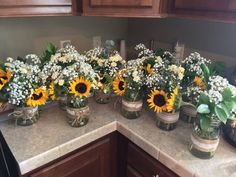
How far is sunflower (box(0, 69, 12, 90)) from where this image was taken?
0.87 metres

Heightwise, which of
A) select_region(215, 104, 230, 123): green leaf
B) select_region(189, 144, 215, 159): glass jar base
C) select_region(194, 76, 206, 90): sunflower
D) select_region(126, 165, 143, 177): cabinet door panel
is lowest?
select_region(126, 165, 143, 177): cabinet door panel

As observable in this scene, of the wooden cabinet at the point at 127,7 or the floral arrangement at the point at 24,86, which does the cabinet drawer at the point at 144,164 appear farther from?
the wooden cabinet at the point at 127,7

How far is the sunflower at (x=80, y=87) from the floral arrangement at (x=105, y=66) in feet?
0.28

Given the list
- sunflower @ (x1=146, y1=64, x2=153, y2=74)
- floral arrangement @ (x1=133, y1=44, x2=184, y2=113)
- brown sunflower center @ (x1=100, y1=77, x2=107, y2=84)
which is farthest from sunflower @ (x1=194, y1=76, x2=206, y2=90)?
brown sunflower center @ (x1=100, y1=77, x2=107, y2=84)

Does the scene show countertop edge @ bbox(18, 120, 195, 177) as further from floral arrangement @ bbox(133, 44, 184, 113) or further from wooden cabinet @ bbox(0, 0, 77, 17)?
wooden cabinet @ bbox(0, 0, 77, 17)

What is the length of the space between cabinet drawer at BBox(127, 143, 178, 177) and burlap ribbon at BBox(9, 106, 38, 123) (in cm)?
50

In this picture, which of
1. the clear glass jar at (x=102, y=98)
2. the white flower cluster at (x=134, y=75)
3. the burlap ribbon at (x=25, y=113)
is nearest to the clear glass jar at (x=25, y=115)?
the burlap ribbon at (x=25, y=113)

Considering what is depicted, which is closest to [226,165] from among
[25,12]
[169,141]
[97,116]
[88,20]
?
[169,141]

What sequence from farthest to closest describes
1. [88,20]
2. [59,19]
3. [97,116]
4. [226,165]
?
[88,20] → [59,19] → [97,116] → [226,165]

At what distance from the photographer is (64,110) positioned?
3.75 ft

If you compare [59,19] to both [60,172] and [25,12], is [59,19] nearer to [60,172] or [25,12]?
[25,12]

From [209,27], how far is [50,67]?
0.85m

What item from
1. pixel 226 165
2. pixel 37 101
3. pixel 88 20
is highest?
pixel 88 20

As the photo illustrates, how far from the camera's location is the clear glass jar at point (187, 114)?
102 cm
